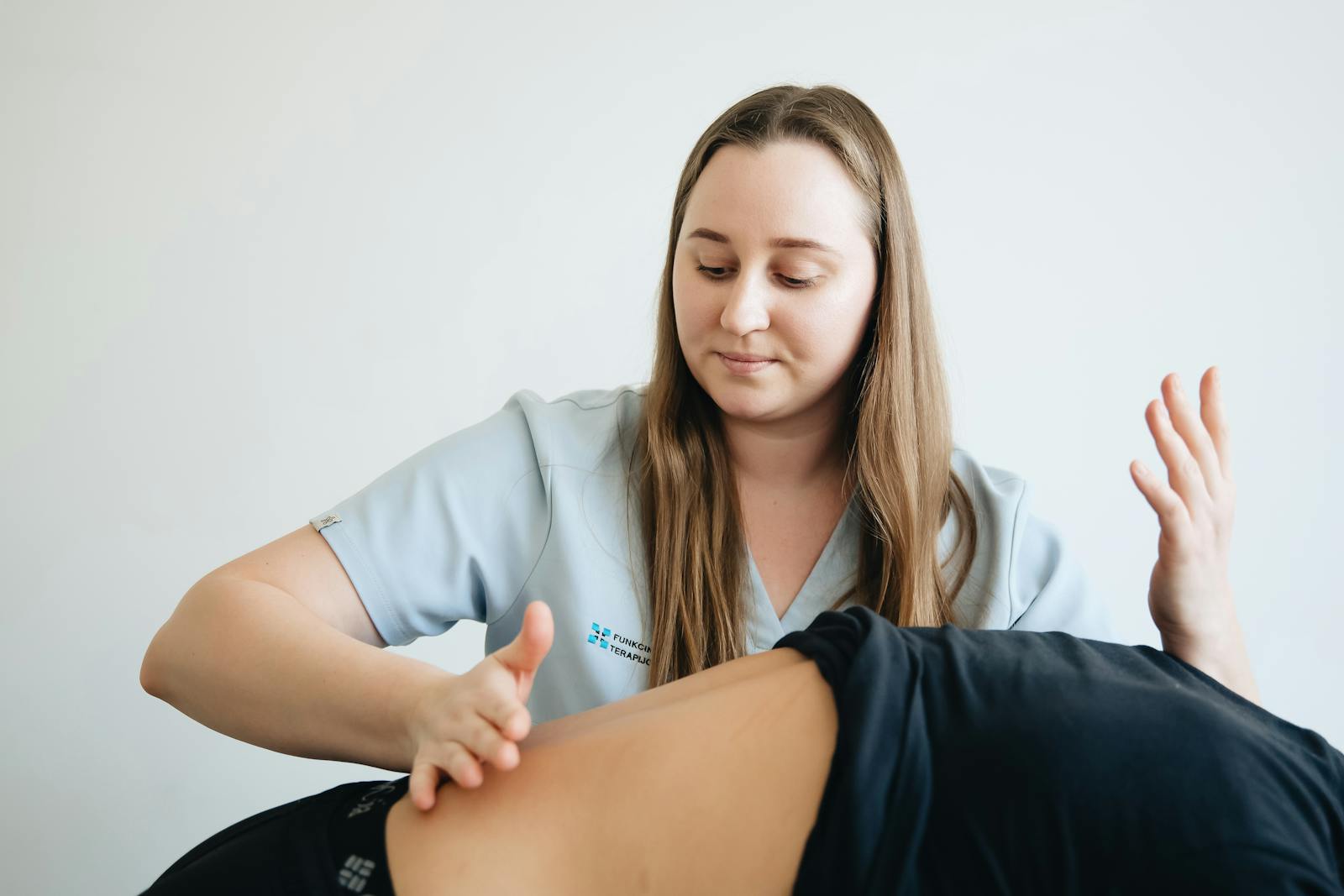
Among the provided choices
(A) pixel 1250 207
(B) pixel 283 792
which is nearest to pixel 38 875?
(B) pixel 283 792

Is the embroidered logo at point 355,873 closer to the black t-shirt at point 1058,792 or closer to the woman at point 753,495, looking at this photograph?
the black t-shirt at point 1058,792

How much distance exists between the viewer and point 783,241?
4.21 ft

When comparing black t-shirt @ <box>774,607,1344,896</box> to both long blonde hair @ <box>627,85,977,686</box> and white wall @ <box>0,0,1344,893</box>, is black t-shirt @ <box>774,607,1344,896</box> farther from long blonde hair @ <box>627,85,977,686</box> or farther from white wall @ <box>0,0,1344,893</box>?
white wall @ <box>0,0,1344,893</box>

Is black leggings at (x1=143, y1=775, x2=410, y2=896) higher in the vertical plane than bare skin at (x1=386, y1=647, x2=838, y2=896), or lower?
lower

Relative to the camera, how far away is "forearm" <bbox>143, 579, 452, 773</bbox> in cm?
99

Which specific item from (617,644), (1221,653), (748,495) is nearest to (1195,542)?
(1221,653)

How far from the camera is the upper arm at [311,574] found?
1.21 meters

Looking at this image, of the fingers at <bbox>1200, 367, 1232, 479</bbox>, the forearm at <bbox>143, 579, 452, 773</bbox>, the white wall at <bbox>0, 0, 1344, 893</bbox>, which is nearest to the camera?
the forearm at <bbox>143, 579, 452, 773</bbox>

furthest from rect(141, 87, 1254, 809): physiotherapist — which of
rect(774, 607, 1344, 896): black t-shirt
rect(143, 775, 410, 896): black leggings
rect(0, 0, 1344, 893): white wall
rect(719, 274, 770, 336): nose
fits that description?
rect(0, 0, 1344, 893): white wall

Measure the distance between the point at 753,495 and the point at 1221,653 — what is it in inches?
22.0

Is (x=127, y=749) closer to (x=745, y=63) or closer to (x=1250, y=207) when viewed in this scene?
(x=745, y=63)

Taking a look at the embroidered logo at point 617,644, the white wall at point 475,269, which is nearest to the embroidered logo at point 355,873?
the embroidered logo at point 617,644

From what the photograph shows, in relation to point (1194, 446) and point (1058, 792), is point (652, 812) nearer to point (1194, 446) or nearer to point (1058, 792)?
point (1058, 792)

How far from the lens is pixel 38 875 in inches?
72.5
